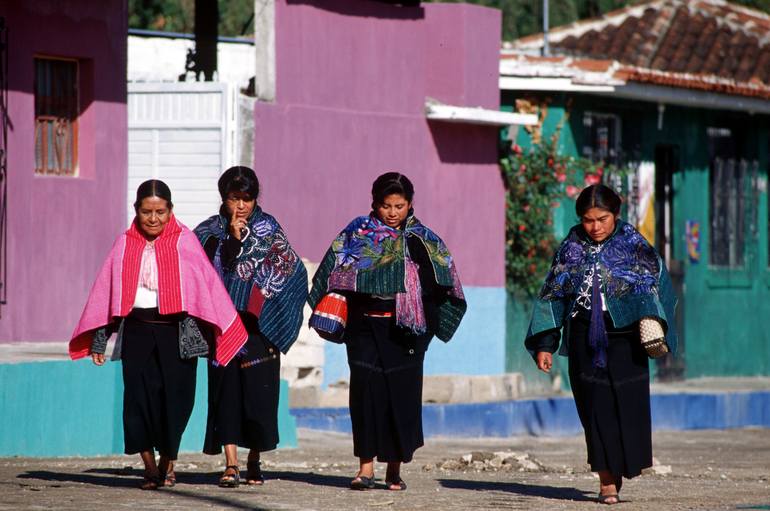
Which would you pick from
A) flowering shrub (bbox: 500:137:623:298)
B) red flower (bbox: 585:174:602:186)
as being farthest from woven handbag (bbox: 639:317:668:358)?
red flower (bbox: 585:174:602:186)

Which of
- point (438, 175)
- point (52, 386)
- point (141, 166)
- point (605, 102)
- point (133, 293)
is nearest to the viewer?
point (133, 293)

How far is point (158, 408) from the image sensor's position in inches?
392

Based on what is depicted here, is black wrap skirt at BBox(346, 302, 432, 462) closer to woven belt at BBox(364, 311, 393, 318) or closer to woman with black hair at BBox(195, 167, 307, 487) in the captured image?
woven belt at BBox(364, 311, 393, 318)

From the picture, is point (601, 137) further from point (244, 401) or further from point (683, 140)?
point (244, 401)

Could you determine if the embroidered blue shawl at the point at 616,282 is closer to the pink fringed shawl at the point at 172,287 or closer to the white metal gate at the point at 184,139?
the pink fringed shawl at the point at 172,287

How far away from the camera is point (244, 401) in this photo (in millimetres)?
10391

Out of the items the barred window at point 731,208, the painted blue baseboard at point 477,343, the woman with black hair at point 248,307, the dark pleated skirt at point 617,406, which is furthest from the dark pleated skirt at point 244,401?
the barred window at point 731,208

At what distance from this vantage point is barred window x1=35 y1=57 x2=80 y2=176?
15656 mm

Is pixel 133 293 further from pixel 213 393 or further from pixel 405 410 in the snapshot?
pixel 405 410

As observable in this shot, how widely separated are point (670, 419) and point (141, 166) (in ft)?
20.2

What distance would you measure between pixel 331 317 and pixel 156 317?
1015 mm

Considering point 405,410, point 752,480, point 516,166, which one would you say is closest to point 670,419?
point 516,166

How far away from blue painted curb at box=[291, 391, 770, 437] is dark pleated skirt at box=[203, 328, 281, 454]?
515 centimetres

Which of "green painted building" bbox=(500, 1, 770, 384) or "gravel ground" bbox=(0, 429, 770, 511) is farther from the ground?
"green painted building" bbox=(500, 1, 770, 384)
